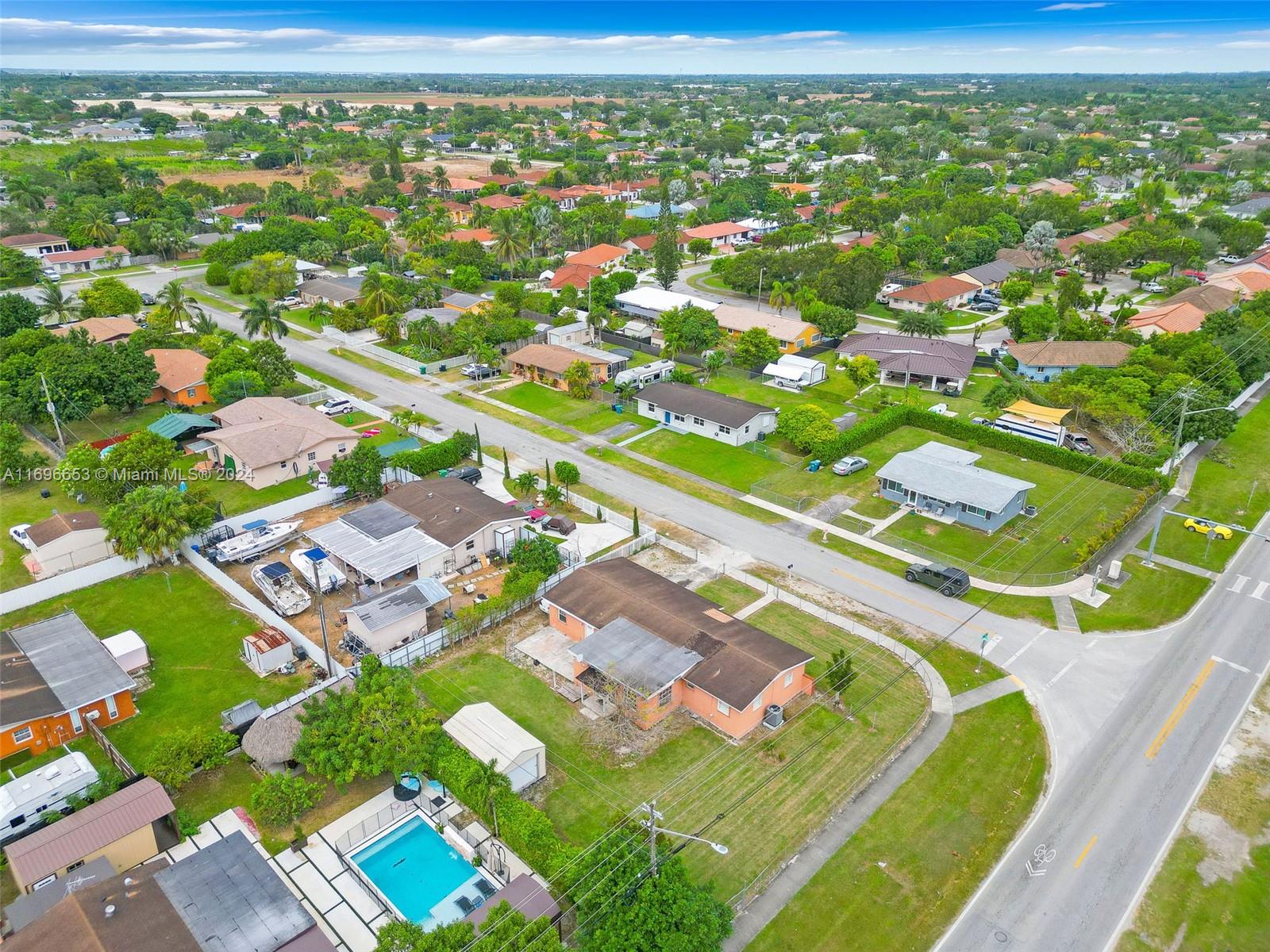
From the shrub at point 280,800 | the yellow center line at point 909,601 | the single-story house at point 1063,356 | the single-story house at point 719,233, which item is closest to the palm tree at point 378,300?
the single-story house at point 719,233

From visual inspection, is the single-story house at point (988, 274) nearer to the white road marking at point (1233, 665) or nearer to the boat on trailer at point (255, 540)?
the white road marking at point (1233, 665)

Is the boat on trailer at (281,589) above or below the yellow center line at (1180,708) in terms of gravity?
above

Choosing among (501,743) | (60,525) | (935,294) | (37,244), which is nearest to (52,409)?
(60,525)

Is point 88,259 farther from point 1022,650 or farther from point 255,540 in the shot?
point 1022,650

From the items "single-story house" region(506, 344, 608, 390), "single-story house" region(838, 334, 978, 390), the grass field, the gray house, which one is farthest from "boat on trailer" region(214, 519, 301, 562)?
"single-story house" region(838, 334, 978, 390)

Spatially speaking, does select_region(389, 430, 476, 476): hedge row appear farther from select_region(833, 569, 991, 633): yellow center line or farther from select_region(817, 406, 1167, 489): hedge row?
select_region(833, 569, 991, 633): yellow center line

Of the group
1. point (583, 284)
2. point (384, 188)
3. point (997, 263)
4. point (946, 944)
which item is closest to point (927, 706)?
point (946, 944)
